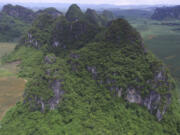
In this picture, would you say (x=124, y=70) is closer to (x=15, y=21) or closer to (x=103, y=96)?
(x=103, y=96)

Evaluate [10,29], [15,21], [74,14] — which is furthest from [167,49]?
[15,21]

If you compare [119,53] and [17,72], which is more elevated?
[119,53]

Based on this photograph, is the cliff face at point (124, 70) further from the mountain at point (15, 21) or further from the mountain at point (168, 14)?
the mountain at point (168, 14)

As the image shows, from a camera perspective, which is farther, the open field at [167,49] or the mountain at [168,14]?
the mountain at [168,14]

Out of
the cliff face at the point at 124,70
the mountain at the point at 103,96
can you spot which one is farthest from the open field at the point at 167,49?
the mountain at the point at 103,96

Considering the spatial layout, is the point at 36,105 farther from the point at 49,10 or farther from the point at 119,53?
the point at 49,10

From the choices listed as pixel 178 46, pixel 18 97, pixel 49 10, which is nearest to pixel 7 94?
pixel 18 97
